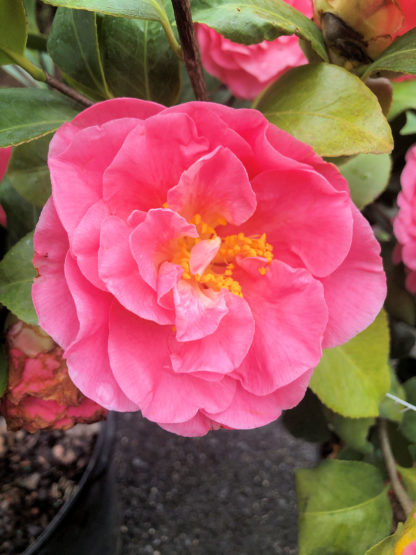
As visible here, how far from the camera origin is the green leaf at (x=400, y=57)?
1.08ft

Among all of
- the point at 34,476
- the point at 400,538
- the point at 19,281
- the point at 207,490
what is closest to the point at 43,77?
the point at 19,281

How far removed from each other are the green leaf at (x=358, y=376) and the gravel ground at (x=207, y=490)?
57cm

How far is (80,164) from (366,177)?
28 cm

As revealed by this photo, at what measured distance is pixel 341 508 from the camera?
474 mm

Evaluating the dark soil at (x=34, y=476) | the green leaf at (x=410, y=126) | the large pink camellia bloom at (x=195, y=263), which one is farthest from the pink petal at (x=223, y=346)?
the dark soil at (x=34, y=476)

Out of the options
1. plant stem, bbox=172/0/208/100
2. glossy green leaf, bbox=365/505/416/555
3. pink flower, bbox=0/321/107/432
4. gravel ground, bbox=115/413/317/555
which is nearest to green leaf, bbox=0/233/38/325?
pink flower, bbox=0/321/107/432

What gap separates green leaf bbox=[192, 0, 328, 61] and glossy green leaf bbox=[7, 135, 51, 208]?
147 millimetres

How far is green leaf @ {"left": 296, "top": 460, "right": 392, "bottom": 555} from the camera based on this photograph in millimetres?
455

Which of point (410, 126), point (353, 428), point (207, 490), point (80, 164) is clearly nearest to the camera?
point (80, 164)

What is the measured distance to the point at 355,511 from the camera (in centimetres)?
48

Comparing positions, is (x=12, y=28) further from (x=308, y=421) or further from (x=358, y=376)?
(x=308, y=421)

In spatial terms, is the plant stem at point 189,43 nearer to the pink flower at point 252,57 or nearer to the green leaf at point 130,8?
the green leaf at point 130,8

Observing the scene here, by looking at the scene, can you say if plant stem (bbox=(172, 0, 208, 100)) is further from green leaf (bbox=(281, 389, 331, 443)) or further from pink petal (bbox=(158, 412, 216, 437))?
green leaf (bbox=(281, 389, 331, 443))

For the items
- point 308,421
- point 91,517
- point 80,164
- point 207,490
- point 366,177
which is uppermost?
point 80,164
